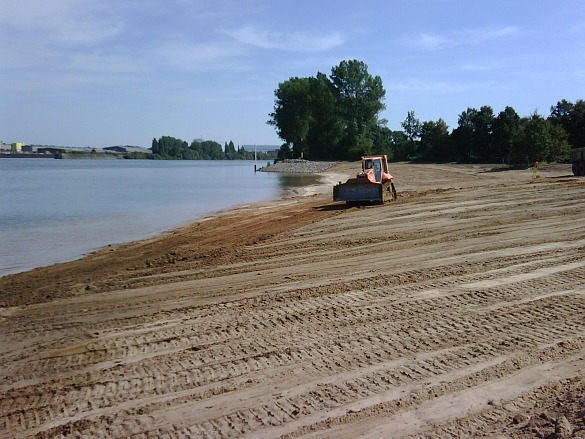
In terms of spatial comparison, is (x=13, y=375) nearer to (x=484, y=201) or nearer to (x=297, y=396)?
(x=297, y=396)

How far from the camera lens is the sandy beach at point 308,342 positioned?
13.5 ft

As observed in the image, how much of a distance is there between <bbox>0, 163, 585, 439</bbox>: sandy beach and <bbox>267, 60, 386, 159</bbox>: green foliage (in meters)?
68.2

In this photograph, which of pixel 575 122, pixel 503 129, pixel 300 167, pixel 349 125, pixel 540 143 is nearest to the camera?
pixel 540 143

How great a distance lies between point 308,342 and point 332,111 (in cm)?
7828

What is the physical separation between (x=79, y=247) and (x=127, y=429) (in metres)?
10.6

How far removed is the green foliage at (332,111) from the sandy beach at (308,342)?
224 feet

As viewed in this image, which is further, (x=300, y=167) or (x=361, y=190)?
(x=300, y=167)

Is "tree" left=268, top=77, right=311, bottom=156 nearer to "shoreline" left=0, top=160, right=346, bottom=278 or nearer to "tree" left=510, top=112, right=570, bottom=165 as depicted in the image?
A: "tree" left=510, top=112, right=570, bottom=165

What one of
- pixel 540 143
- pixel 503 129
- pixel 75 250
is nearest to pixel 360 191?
pixel 75 250

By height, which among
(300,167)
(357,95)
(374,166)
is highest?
(357,95)

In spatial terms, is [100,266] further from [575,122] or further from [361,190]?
[575,122]

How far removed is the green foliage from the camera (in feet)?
261

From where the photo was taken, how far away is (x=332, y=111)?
8131cm

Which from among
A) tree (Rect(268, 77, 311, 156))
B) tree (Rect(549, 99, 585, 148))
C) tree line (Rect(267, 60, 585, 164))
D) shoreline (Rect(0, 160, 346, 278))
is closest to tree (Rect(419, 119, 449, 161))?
tree line (Rect(267, 60, 585, 164))
